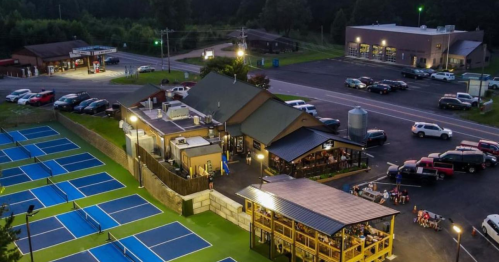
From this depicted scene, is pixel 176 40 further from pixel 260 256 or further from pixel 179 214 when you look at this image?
pixel 260 256

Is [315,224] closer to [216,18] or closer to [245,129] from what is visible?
[245,129]

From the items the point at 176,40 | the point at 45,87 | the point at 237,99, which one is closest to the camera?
the point at 237,99

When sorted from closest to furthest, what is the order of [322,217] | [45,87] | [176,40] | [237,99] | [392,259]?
[322,217], [392,259], [237,99], [45,87], [176,40]

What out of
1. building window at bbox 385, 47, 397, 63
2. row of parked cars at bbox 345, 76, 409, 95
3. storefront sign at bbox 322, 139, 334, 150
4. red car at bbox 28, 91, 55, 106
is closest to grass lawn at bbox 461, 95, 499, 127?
row of parked cars at bbox 345, 76, 409, 95

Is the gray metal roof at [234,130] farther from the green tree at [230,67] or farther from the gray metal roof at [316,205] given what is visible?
the green tree at [230,67]

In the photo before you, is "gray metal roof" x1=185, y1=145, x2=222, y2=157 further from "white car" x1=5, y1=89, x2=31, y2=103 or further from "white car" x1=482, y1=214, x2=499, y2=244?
"white car" x1=5, y1=89, x2=31, y2=103

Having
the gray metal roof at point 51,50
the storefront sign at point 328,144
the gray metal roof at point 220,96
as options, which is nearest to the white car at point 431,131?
the storefront sign at point 328,144

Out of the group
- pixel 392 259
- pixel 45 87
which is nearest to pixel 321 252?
pixel 392 259

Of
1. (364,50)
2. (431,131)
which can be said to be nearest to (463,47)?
(364,50)
